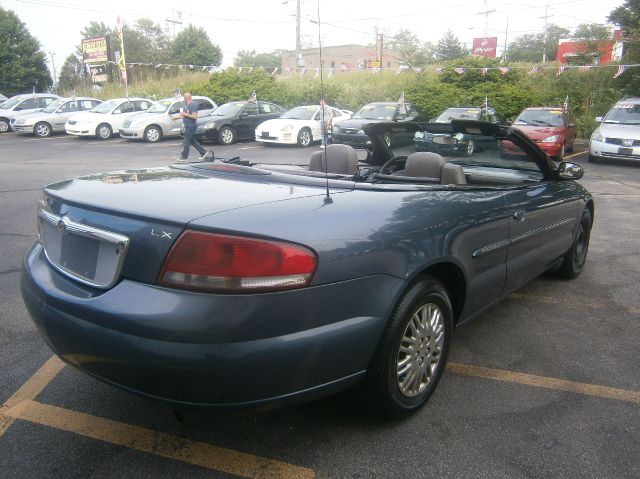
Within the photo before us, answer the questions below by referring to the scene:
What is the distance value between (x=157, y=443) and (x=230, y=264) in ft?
3.37

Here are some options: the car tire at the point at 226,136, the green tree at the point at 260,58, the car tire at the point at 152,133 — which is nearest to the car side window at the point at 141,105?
the car tire at the point at 152,133

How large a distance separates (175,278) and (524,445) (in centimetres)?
171

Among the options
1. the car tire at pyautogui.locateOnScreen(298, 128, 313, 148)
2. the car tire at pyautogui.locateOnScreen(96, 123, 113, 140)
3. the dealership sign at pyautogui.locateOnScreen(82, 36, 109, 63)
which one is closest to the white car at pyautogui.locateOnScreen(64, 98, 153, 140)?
the car tire at pyautogui.locateOnScreen(96, 123, 113, 140)

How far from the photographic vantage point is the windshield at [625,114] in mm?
14522

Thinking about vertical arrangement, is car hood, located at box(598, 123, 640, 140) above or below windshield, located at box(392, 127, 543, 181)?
below

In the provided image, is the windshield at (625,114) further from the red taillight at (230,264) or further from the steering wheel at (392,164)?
the red taillight at (230,264)

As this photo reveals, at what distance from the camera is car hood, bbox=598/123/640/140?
13.8 metres

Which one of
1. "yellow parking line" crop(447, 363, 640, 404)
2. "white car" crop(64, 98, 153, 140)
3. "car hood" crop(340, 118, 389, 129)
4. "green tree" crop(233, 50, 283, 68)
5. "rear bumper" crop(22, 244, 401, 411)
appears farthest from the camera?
"green tree" crop(233, 50, 283, 68)

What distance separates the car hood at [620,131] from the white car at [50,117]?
1880 centimetres

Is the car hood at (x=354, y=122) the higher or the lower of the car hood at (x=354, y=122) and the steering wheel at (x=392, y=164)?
the lower

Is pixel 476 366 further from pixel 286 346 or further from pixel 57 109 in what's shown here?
pixel 57 109

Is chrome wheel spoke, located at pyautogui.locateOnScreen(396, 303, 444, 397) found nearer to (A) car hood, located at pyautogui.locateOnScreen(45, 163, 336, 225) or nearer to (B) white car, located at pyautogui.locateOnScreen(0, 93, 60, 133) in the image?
(A) car hood, located at pyautogui.locateOnScreen(45, 163, 336, 225)

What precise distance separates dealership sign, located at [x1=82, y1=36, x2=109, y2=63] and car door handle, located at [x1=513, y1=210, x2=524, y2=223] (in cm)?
3297

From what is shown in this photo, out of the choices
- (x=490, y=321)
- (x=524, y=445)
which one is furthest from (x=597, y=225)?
(x=524, y=445)
